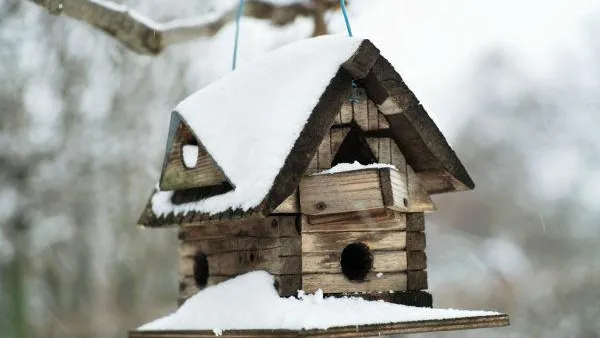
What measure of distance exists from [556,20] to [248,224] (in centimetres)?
1003

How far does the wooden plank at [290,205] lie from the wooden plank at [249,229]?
0.04 metres

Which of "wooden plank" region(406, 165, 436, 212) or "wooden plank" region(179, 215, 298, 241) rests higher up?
"wooden plank" region(406, 165, 436, 212)

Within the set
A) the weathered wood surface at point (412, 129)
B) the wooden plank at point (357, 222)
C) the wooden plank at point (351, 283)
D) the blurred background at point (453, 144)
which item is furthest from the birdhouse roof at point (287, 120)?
the blurred background at point (453, 144)

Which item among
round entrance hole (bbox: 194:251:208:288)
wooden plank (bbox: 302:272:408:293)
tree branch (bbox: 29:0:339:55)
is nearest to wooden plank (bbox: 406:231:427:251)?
wooden plank (bbox: 302:272:408:293)

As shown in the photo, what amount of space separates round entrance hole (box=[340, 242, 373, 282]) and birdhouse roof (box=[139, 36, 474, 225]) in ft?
1.38

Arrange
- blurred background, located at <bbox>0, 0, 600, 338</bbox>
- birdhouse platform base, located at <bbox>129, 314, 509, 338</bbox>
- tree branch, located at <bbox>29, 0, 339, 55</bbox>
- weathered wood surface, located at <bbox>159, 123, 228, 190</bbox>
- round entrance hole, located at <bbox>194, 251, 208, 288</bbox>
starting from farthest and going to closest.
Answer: blurred background, located at <bbox>0, 0, 600, 338</bbox> → tree branch, located at <bbox>29, 0, 339, 55</bbox> → round entrance hole, located at <bbox>194, 251, 208, 288</bbox> → weathered wood surface, located at <bbox>159, 123, 228, 190</bbox> → birdhouse platform base, located at <bbox>129, 314, 509, 338</bbox>

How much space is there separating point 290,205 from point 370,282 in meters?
0.42

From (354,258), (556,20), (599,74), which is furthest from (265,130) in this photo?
(556,20)

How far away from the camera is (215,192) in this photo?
3.06m

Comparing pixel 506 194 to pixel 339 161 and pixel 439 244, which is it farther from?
pixel 339 161

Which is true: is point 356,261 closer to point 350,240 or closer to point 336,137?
point 350,240

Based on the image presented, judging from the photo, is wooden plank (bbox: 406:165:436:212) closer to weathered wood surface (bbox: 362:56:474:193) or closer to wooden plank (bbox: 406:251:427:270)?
weathered wood surface (bbox: 362:56:474:193)

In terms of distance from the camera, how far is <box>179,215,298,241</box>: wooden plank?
9.45 feet

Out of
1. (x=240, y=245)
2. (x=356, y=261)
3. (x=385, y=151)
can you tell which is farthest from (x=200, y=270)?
(x=385, y=151)
